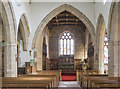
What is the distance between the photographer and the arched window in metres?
24.9

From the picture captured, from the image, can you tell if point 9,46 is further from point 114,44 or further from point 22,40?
point 114,44

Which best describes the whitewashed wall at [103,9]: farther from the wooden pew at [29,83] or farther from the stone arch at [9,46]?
the wooden pew at [29,83]

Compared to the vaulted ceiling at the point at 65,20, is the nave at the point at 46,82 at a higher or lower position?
lower

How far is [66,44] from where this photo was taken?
82.2 ft

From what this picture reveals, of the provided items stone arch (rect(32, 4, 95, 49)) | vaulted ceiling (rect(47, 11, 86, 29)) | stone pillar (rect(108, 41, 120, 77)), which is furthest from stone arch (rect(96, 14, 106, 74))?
vaulted ceiling (rect(47, 11, 86, 29))

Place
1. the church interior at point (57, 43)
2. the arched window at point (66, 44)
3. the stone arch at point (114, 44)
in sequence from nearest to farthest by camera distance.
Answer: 1. the church interior at point (57, 43)
2. the stone arch at point (114, 44)
3. the arched window at point (66, 44)

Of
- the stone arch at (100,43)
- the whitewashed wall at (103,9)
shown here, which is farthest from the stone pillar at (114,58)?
the stone arch at (100,43)

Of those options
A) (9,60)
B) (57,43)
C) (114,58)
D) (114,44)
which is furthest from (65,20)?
(9,60)

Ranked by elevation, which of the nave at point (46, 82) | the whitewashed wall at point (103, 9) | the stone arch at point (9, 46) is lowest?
the nave at point (46, 82)

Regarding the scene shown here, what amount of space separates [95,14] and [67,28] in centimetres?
938

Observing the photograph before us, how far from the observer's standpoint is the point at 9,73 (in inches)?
431

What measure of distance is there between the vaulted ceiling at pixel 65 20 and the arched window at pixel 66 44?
62.4 inches

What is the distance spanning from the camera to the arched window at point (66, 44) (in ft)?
81.6

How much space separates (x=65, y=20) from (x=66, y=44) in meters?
3.92
